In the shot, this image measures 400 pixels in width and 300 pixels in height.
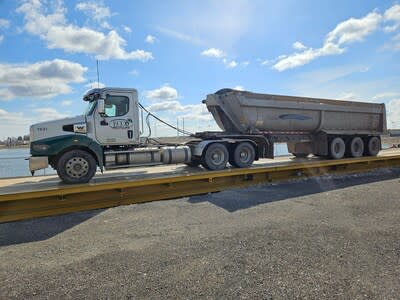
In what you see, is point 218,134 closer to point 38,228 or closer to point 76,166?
point 76,166

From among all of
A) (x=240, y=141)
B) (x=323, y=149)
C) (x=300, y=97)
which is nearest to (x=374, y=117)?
(x=323, y=149)

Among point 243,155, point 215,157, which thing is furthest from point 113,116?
point 243,155

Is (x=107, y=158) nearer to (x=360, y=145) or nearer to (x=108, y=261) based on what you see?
(x=108, y=261)

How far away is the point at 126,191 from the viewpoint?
692 centimetres

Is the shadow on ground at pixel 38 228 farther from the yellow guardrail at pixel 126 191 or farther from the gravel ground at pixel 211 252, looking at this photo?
the yellow guardrail at pixel 126 191

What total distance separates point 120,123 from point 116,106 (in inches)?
19.4

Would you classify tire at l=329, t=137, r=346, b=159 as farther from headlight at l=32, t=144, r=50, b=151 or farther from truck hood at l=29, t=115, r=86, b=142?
headlight at l=32, t=144, r=50, b=151

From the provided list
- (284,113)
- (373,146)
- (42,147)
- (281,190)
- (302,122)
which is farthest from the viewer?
(373,146)

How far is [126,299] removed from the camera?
3045 mm

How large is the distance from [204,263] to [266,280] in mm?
851

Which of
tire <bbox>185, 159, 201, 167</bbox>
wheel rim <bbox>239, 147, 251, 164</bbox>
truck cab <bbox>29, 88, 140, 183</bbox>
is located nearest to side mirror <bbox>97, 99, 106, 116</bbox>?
truck cab <bbox>29, 88, 140, 183</bbox>

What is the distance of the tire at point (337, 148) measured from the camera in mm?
12172

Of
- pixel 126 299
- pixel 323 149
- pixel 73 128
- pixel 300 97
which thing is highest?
pixel 300 97

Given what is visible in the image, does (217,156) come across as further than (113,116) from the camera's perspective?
Yes
